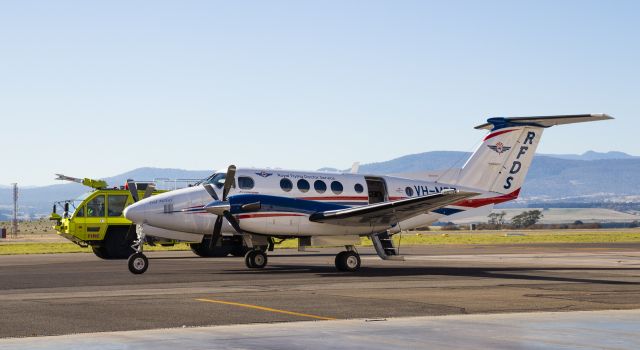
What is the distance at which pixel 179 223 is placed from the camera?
2848cm

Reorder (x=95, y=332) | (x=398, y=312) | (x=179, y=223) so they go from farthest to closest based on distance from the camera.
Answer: (x=179, y=223)
(x=398, y=312)
(x=95, y=332)

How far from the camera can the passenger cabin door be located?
3114 centimetres

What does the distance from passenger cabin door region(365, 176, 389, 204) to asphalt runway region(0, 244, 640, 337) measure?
7.60ft

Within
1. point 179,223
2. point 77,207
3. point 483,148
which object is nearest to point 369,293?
point 179,223

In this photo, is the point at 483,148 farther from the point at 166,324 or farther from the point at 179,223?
the point at 166,324

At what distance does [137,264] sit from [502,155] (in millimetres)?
13307

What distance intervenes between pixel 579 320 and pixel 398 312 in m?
3.14

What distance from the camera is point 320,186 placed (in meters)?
30.0

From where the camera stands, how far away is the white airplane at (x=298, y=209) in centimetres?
2778

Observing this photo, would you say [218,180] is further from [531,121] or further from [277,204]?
[531,121]

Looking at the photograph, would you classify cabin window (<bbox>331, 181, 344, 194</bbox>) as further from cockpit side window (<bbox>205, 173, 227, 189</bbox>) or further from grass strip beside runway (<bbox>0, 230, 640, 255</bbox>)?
grass strip beside runway (<bbox>0, 230, 640, 255</bbox>)

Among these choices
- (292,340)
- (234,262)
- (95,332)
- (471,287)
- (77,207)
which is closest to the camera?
(292,340)

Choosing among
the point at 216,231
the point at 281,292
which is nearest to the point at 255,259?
the point at 216,231

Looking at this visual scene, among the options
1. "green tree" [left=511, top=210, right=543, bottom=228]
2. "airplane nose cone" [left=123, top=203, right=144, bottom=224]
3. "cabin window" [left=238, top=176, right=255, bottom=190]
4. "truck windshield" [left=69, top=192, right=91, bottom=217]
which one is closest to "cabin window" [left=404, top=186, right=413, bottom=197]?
"cabin window" [left=238, top=176, right=255, bottom=190]
